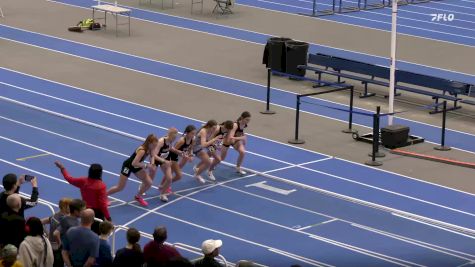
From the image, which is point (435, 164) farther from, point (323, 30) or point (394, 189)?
point (323, 30)

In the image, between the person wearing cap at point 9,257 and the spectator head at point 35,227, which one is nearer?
the person wearing cap at point 9,257

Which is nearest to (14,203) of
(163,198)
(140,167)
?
(140,167)

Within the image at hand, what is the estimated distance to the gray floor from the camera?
23141mm

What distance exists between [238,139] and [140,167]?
2511 millimetres

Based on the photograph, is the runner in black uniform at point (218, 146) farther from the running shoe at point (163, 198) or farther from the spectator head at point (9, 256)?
the spectator head at point (9, 256)

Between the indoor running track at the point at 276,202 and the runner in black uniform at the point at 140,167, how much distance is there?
33 cm

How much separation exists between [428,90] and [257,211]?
34.4 ft

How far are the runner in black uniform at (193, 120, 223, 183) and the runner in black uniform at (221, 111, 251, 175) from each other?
0.39 metres

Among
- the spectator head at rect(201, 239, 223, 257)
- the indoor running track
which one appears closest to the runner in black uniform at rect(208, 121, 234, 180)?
the indoor running track

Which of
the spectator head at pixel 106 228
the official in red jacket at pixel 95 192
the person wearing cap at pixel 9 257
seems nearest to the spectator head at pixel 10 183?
the official in red jacket at pixel 95 192

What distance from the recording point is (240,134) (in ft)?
68.0

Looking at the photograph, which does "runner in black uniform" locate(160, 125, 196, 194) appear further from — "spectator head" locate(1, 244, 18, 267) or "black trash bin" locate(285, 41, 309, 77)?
"black trash bin" locate(285, 41, 309, 77)

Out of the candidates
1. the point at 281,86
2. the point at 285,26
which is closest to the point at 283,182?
the point at 281,86

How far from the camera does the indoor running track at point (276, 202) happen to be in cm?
1697
